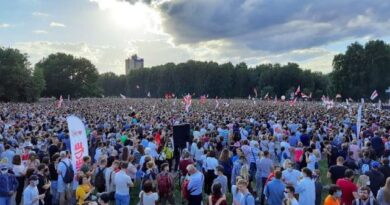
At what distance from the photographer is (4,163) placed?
32.6 feet

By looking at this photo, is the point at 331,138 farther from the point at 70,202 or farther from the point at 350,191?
the point at 70,202

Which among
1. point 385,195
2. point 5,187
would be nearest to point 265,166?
point 385,195

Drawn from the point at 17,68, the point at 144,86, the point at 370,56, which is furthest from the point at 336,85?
the point at 144,86

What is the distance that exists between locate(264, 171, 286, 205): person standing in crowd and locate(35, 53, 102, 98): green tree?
317 ft

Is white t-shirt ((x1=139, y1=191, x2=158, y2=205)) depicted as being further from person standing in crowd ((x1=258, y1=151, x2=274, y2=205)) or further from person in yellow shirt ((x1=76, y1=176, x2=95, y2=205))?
person standing in crowd ((x1=258, y1=151, x2=274, y2=205))

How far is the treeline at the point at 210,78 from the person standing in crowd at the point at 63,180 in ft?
206

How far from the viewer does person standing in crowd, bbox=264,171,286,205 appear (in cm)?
833

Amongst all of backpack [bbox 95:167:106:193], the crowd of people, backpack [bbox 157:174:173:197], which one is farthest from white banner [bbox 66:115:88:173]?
backpack [bbox 157:174:173:197]

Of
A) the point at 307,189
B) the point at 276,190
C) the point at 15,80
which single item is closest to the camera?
the point at 307,189

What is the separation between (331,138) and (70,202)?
10667 mm

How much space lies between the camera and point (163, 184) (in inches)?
360

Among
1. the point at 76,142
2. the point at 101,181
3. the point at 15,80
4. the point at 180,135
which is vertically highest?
the point at 15,80

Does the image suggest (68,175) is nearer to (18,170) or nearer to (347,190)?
(18,170)

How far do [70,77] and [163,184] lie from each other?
322 feet
